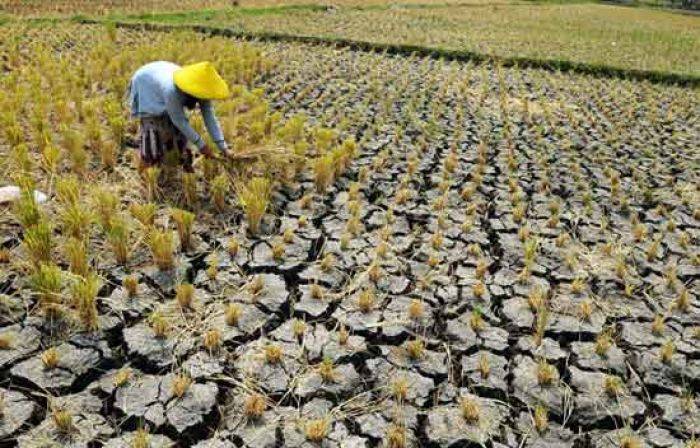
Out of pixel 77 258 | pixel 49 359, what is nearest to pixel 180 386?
pixel 49 359

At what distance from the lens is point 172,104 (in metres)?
3.66

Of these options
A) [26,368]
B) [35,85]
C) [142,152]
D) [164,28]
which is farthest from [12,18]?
[26,368]

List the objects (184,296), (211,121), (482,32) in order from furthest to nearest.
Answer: (482,32) → (211,121) → (184,296)

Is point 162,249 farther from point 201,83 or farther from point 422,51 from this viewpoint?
point 422,51

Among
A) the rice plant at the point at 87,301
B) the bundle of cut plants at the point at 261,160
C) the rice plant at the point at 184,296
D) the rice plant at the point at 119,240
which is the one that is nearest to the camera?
the rice plant at the point at 87,301

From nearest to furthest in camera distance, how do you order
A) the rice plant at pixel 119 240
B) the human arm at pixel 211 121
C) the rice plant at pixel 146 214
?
the rice plant at pixel 119 240, the rice plant at pixel 146 214, the human arm at pixel 211 121

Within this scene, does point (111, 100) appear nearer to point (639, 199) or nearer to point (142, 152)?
point (142, 152)

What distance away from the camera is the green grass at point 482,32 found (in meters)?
11.5

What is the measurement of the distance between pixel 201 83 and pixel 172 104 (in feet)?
1.02

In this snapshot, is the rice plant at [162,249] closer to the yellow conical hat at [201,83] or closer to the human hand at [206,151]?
the human hand at [206,151]

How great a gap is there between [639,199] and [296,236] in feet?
10.4

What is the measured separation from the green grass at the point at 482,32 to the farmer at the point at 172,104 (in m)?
7.93

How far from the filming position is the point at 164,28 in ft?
36.6

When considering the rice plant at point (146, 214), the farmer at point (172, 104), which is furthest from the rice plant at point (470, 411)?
the farmer at point (172, 104)
